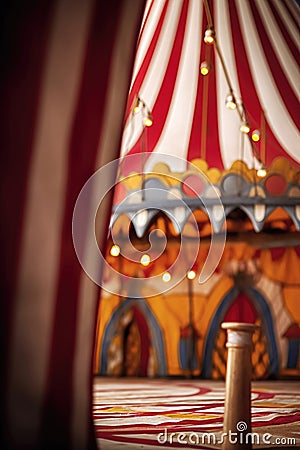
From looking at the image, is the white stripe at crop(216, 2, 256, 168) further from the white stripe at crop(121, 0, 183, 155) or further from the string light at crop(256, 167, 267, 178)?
the white stripe at crop(121, 0, 183, 155)

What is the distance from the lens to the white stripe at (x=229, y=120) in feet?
16.4

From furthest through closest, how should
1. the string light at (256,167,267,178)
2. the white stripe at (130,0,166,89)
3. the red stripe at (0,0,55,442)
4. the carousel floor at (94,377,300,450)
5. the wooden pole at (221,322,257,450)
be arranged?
the white stripe at (130,0,166,89) → the string light at (256,167,267,178) → the carousel floor at (94,377,300,450) → the wooden pole at (221,322,257,450) → the red stripe at (0,0,55,442)

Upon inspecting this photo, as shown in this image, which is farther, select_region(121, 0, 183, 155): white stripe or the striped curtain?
select_region(121, 0, 183, 155): white stripe

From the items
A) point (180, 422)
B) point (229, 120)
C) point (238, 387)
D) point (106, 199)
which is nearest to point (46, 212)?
point (106, 199)

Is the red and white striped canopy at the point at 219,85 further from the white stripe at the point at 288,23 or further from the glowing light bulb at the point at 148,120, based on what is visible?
the glowing light bulb at the point at 148,120

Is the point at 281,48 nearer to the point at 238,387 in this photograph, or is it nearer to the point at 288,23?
the point at 288,23

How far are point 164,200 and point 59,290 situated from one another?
3.96 meters

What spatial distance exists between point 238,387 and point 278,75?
390 cm

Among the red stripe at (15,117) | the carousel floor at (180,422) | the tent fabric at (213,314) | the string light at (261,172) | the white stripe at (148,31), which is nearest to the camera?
the red stripe at (15,117)

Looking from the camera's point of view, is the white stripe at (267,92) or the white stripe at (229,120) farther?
the white stripe at (229,120)

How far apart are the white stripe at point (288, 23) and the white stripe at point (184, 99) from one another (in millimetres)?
653

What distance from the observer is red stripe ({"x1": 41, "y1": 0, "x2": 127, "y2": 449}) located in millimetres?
1009

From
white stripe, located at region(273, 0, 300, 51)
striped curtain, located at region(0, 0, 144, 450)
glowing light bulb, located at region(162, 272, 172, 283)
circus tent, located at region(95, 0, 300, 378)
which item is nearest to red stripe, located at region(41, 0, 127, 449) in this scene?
striped curtain, located at region(0, 0, 144, 450)

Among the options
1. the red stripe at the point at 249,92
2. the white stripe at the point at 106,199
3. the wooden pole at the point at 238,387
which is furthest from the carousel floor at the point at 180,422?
the red stripe at the point at 249,92
